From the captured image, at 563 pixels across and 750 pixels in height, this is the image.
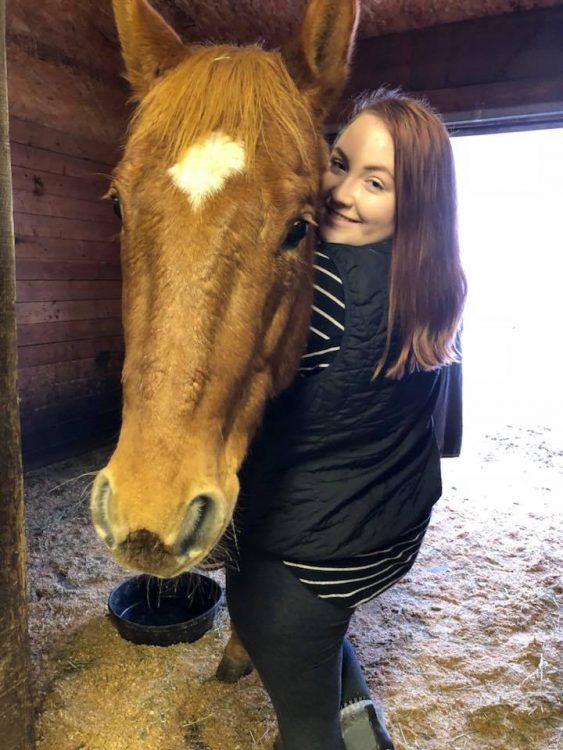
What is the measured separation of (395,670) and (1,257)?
2.09 m

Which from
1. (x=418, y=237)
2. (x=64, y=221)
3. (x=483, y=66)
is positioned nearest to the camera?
(x=418, y=237)

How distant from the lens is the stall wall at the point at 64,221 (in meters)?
3.74

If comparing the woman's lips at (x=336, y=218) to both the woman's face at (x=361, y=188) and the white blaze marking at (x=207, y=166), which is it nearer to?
the woman's face at (x=361, y=188)

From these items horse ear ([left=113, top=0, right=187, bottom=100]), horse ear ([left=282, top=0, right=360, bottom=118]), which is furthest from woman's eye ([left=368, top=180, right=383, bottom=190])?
horse ear ([left=113, top=0, right=187, bottom=100])

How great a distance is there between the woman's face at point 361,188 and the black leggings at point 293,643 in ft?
2.59

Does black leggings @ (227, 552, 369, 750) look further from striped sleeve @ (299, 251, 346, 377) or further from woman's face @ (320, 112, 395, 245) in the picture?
woman's face @ (320, 112, 395, 245)

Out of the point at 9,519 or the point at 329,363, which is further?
the point at 9,519

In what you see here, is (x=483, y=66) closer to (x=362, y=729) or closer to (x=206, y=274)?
(x=206, y=274)

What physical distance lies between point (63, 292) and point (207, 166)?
11.9ft

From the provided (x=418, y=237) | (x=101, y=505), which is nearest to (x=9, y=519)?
(x=101, y=505)

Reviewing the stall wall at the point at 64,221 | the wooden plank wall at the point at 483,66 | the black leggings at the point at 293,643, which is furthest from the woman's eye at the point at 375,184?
the stall wall at the point at 64,221

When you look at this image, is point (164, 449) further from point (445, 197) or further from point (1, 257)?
point (445, 197)

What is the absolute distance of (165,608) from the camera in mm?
2434

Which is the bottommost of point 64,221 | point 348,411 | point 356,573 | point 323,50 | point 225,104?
point 356,573
